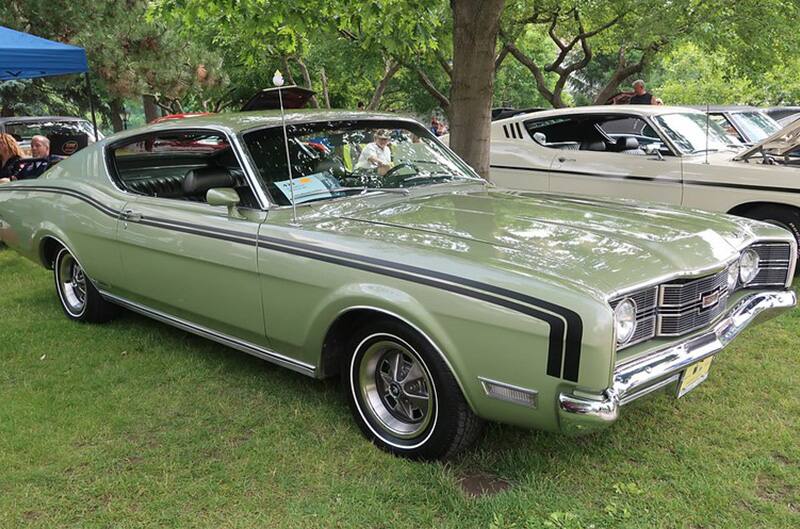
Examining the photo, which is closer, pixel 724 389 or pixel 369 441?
pixel 369 441

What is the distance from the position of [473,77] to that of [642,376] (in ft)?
14.2

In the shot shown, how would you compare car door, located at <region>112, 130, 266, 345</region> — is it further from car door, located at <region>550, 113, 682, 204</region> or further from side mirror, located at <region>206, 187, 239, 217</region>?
car door, located at <region>550, 113, 682, 204</region>

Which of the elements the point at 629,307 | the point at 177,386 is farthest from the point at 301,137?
the point at 629,307

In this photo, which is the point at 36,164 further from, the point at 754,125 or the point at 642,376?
the point at 754,125

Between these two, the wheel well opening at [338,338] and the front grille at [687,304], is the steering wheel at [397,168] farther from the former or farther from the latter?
the front grille at [687,304]

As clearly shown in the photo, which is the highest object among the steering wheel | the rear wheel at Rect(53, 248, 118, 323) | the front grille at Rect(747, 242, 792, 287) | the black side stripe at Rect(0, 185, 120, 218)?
the steering wheel

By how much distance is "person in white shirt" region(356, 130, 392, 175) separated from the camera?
3.91m

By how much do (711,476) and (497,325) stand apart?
1.22 metres

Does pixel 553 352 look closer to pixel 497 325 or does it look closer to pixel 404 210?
pixel 497 325

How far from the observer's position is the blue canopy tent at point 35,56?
744cm

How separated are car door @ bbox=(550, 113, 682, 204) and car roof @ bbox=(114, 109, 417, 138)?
9.43ft

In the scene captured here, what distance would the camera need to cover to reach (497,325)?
249cm

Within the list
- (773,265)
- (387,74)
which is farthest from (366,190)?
(387,74)

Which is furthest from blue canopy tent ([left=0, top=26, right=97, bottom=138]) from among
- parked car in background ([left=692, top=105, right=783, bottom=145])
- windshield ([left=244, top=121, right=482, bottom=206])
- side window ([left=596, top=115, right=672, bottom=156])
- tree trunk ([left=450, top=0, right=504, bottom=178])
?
parked car in background ([left=692, top=105, right=783, bottom=145])
